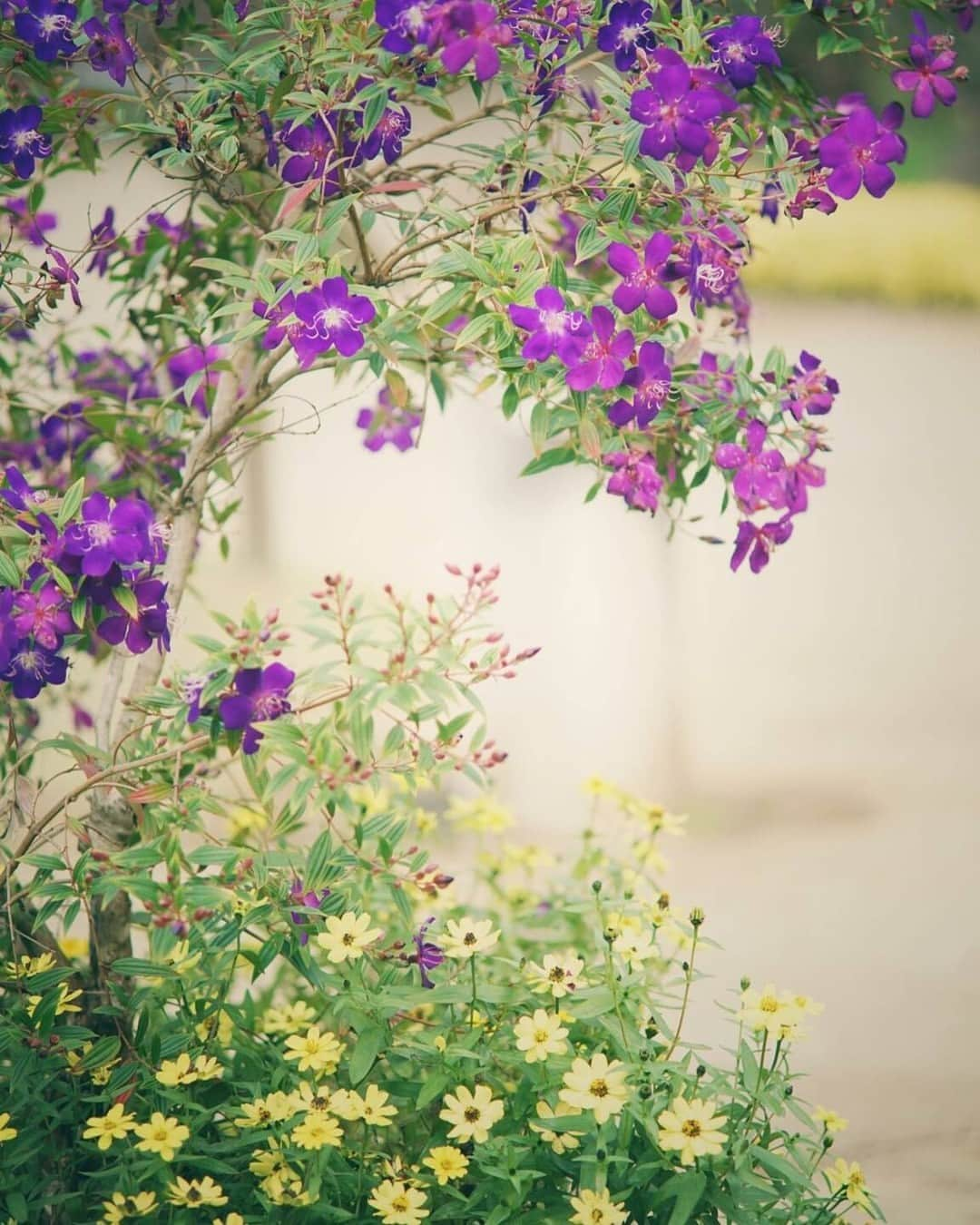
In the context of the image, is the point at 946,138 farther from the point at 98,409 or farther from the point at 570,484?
the point at 98,409

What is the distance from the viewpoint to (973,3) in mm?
1312

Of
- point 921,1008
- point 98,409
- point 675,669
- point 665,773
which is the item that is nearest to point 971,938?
point 921,1008

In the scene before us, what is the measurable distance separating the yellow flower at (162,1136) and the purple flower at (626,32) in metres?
1.05

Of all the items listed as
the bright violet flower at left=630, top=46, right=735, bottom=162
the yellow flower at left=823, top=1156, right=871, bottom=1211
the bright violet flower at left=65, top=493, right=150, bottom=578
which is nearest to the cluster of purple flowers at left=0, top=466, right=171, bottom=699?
the bright violet flower at left=65, top=493, right=150, bottom=578

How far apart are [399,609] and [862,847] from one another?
1.94 meters

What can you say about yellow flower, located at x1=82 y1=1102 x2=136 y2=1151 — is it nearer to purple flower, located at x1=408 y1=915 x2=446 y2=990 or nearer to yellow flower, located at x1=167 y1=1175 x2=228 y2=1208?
yellow flower, located at x1=167 y1=1175 x2=228 y2=1208

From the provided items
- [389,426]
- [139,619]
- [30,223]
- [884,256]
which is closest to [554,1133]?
[139,619]

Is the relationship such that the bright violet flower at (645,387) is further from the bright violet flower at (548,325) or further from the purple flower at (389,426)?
the purple flower at (389,426)

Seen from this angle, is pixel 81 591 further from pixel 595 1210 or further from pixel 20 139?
pixel 595 1210

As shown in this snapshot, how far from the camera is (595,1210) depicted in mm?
1144

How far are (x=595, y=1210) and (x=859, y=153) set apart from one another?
98 centimetres

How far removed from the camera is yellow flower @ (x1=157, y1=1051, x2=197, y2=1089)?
4.14ft

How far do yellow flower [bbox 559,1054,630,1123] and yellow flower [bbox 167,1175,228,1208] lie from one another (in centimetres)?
32

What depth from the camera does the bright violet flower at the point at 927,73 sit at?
1.31 m
